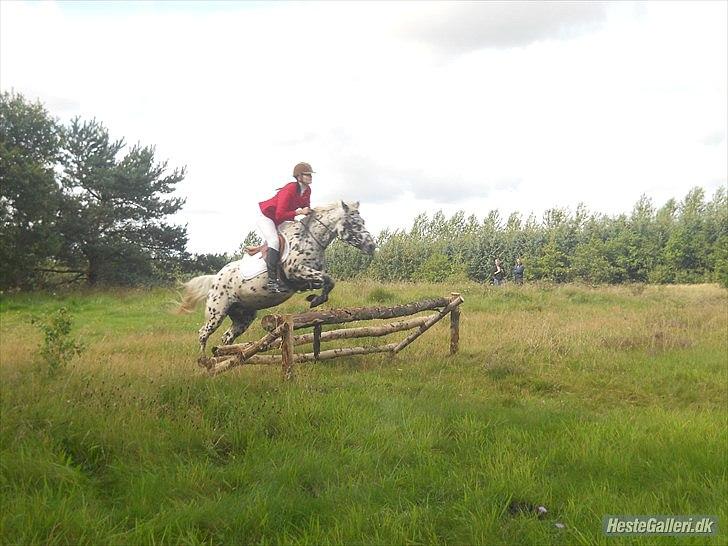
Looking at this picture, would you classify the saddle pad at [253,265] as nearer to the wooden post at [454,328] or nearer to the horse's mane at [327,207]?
the horse's mane at [327,207]

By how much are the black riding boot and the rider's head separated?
0.97 meters

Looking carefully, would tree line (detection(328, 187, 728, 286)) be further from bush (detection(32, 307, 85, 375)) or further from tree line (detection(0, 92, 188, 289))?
bush (detection(32, 307, 85, 375))

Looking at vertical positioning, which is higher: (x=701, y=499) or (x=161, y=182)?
(x=161, y=182)

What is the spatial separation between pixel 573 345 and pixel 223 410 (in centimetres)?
670

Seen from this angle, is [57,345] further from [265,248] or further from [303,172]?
[303,172]

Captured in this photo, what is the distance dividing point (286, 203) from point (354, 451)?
3.47m

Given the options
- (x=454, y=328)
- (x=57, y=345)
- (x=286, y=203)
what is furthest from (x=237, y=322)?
(x=454, y=328)

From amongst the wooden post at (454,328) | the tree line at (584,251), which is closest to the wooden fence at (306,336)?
the wooden post at (454,328)

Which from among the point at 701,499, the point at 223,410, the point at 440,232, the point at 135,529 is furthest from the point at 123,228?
the point at 440,232

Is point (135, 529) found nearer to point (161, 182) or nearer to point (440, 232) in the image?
point (161, 182)

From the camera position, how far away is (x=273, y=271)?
7.01 m

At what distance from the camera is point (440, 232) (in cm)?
3953

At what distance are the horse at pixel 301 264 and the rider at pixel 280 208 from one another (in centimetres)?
10

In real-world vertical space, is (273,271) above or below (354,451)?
above
